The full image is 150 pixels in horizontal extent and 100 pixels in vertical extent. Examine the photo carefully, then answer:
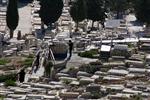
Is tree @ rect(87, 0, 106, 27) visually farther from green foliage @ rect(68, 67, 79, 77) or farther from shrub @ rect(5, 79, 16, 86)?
shrub @ rect(5, 79, 16, 86)

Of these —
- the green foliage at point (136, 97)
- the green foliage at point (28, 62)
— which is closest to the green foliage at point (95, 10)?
the green foliage at point (28, 62)

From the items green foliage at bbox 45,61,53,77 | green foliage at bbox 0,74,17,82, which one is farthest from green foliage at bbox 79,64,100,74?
green foliage at bbox 0,74,17,82

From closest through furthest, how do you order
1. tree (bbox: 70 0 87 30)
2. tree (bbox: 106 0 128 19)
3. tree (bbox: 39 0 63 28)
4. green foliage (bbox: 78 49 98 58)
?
1. green foliage (bbox: 78 49 98 58)
2. tree (bbox: 70 0 87 30)
3. tree (bbox: 39 0 63 28)
4. tree (bbox: 106 0 128 19)

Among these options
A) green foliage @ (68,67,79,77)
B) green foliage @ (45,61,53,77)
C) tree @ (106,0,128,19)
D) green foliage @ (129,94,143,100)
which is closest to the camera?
green foliage @ (129,94,143,100)

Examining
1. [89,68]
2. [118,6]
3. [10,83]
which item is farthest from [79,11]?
[10,83]

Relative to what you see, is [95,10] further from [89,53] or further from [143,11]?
[89,53]
